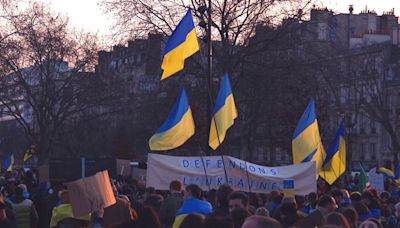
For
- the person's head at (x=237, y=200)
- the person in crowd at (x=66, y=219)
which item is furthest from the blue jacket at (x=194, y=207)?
the person in crowd at (x=66, y=219)

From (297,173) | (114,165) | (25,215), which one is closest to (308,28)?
(114,165)

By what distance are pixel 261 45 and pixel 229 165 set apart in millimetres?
18606

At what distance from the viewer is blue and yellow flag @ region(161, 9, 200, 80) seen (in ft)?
60.7

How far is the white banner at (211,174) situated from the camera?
1767 centimetres

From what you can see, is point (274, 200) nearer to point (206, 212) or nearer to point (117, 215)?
point (206, 212)

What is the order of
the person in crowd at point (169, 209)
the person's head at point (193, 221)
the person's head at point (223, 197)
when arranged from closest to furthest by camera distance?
the person's head at point (193, 221)
the person's head at point (223, 197)
the person in crowd at point (169, 209)

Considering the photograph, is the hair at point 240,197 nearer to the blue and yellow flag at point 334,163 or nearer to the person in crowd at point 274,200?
the person in crowd at point 274,200

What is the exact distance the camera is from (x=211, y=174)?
17.8m

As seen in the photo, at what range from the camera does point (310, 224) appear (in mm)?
8945

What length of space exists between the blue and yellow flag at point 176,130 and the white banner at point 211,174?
429 mm

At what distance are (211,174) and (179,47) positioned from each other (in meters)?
2.44

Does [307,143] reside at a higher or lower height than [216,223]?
higher

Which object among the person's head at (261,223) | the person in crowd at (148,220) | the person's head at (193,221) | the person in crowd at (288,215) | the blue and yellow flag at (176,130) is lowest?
the person in crowd at (288,215)

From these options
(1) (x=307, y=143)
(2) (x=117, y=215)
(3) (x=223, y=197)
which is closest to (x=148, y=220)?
(2) (x=117, y=215)
